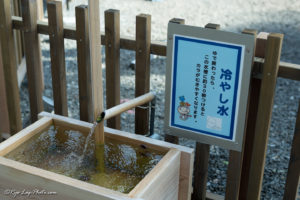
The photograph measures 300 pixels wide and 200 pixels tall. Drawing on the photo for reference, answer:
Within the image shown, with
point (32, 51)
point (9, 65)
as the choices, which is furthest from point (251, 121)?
point (9, 65)

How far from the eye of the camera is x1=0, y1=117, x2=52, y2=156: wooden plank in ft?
7.78

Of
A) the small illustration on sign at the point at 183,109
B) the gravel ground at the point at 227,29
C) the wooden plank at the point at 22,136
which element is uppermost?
the small illustration on sign at the point at 183,109

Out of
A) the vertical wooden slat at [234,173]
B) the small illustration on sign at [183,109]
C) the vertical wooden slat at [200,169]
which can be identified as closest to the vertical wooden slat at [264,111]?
the vertical wooden slat at [234,173]

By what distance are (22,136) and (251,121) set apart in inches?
50.5

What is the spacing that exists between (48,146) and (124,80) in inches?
97.8

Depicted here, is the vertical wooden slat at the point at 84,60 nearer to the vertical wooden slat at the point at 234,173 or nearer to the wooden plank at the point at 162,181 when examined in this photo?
the wooden plank at the point at 162,181

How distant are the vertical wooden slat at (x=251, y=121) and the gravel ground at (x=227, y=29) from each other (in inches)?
25.4

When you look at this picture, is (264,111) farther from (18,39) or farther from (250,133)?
(18,39)

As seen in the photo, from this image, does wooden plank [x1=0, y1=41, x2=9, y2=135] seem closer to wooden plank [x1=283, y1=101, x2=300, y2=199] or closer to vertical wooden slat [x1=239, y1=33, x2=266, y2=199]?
vertical wooden slat [x1=239, y1=33, x2=266, y2=199]

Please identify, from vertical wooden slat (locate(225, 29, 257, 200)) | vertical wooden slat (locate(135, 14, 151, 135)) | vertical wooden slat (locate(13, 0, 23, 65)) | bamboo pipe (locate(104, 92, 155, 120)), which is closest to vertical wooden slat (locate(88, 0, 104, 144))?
bamboo pipe (locate(104, 92, 155, 120))

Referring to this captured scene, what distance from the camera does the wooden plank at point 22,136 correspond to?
2371mm

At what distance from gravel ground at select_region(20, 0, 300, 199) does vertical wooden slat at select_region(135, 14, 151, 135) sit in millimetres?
909

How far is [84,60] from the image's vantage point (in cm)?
279

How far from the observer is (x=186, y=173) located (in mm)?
2480
